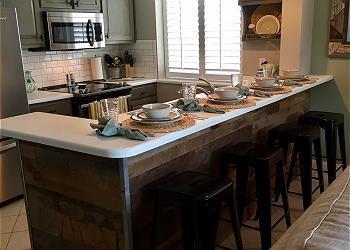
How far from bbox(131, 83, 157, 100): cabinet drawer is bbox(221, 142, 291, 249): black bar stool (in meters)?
2.42

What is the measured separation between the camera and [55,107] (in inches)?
146

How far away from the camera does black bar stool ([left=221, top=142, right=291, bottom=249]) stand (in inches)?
90.4

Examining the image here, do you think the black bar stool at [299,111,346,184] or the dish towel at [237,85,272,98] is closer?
the dish towel at [237,85,272,98]

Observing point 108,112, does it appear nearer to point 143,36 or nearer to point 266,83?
point 266,83

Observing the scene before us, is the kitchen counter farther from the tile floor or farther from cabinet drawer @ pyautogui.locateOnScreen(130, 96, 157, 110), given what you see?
cabinet drawer @ pyautogui.locateOnScreen(130, 96, 157, 110)

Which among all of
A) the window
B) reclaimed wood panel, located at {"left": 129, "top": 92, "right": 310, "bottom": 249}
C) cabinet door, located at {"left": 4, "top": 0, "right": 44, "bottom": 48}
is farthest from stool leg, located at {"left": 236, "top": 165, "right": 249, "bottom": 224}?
cabinet door, located at {"left": 4, "top": 0, "right": 44, "bottom": 48}

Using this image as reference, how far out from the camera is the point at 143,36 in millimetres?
5148

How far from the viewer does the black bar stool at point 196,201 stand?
181 cm

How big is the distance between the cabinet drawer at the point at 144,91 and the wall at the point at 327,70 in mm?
2022

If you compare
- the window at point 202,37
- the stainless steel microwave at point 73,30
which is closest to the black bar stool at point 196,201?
the stainless steel microwave at point 73,30

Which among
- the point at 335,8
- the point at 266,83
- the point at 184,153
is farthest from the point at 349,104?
the point at 184,153

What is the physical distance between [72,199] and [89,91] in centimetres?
218

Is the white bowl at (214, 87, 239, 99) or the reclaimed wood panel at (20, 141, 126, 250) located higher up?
the white bowl at (214, 87, 239, 99)

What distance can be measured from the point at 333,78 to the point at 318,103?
0.31m
